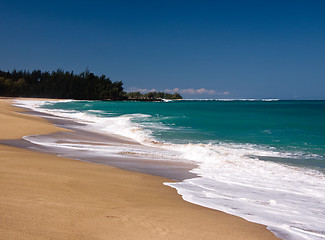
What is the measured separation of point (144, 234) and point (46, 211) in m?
1.15

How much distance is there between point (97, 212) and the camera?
10.3 ft

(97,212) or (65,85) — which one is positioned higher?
(65,85)

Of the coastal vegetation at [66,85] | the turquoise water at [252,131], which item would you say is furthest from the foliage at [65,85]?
the turquoise water at [252,131]

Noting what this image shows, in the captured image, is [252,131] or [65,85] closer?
[252,131]

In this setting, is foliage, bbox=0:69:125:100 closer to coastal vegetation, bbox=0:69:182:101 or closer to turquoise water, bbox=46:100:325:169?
coastal vegetation, bbox=0:69:182:101

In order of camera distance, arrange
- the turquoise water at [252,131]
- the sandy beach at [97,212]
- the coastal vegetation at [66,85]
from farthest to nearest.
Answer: the coastal vegetation at [66,85]
the turquoise water at [252,131]
the sandy beach at [97,212]

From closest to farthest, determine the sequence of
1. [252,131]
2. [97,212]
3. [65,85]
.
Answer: [97,212]
[252,131]
[65,85]

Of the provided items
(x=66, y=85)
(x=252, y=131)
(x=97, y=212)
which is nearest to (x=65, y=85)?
(x=66, y=85)

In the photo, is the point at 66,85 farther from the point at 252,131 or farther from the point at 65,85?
the point at 252,131

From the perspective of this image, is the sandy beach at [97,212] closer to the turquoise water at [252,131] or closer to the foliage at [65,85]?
the turquoise water at [252,131]

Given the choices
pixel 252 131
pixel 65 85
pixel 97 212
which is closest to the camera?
pixel 97 212

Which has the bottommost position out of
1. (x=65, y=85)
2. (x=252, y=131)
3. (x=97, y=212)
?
(x=252, y=131)

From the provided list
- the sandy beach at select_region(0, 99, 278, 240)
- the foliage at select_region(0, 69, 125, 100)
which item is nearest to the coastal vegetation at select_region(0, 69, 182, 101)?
the foliage at select_region(0, 69, 125, 100)

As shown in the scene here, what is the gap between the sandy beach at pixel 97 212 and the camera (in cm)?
261
